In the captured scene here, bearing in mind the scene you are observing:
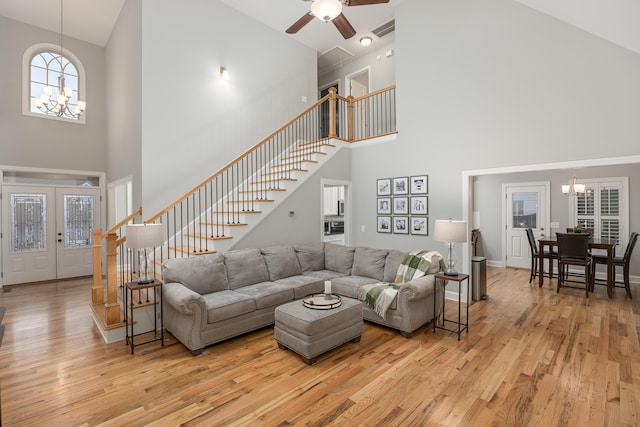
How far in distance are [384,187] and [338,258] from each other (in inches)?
73.7

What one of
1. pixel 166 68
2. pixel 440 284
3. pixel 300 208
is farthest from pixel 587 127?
pixel 166 68

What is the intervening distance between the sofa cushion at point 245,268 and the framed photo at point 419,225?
2.83 m

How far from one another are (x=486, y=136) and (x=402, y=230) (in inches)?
83.8

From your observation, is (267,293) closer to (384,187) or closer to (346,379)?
(346,379)

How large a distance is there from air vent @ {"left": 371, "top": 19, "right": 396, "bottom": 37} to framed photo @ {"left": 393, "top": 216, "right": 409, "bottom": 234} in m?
4.21

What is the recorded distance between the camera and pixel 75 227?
7102mm

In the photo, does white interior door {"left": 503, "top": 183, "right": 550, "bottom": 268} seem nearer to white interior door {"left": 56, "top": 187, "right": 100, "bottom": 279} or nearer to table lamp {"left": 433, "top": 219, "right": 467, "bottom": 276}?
table lamp {"left": 433, "top": 219, "right": 467, "bottom": 276}

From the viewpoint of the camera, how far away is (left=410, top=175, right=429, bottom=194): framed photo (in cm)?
563

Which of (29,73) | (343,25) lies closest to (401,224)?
(343,25)

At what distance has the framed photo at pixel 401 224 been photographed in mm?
5934

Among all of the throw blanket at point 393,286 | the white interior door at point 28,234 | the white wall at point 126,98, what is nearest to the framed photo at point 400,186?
the throw blanket at point 393,286

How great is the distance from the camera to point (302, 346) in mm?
3098

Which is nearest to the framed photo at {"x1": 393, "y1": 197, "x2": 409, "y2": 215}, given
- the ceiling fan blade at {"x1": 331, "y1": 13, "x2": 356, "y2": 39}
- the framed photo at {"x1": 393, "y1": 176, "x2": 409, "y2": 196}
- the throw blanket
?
the framed photo at {"x1": 393, "y1": 176, "x2": 409, "y2": 196}

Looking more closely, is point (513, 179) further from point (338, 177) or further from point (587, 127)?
point (338, 177)
